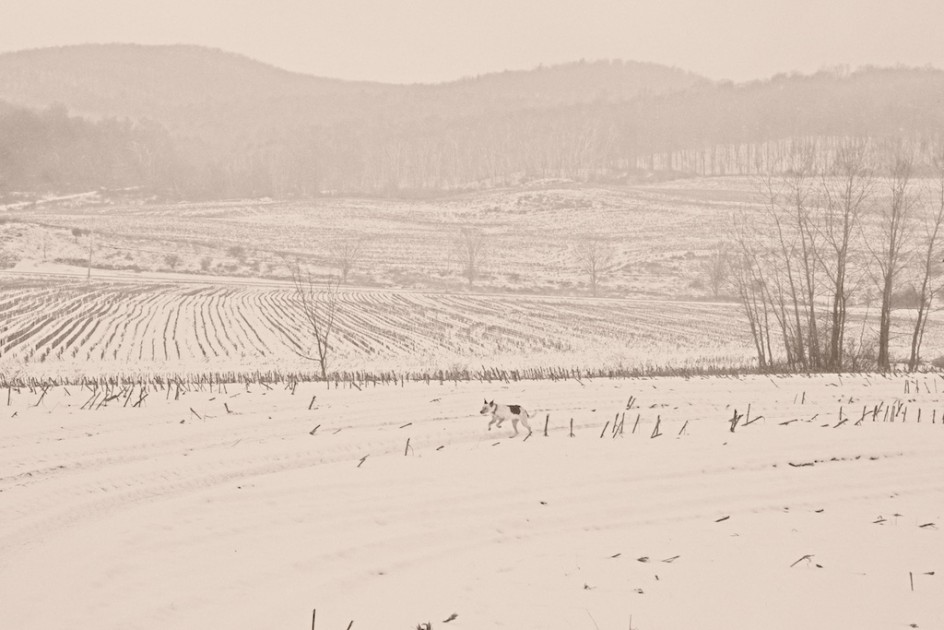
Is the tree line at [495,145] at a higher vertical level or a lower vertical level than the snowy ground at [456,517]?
higher

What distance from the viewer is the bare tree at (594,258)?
60812mm

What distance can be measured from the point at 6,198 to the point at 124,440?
112 m

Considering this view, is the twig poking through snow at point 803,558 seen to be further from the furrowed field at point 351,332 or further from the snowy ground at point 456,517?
the furrowed field at point 351,332

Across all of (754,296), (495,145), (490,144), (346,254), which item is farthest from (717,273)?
(490,144)

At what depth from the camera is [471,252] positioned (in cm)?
6119

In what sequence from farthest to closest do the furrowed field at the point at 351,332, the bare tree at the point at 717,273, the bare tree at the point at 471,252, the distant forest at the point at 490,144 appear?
1. the distant forest at the point at 490,144
2. the bare tree at the point at 471,252
3. the bare tree at the point at 717,273
4. the furrowed field at the point at 351,332

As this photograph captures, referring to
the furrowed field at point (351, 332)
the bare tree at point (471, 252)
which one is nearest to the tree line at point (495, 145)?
the bare tree at point (471, 252)

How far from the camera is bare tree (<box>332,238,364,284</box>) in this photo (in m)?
61.5

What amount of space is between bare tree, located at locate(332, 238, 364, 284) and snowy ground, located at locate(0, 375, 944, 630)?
2042 inches

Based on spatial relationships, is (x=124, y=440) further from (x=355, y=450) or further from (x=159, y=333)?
(x=159, y=333)

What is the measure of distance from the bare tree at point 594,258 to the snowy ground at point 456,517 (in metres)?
50.8

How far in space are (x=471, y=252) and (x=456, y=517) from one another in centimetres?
5596

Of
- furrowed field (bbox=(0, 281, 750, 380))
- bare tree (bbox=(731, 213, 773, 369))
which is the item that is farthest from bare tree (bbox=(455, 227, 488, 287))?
bare tree (bbox=(731, 213, 773, 369))

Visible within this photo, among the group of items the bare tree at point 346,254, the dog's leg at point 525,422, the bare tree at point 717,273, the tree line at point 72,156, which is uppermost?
the tree line at point 72,156
